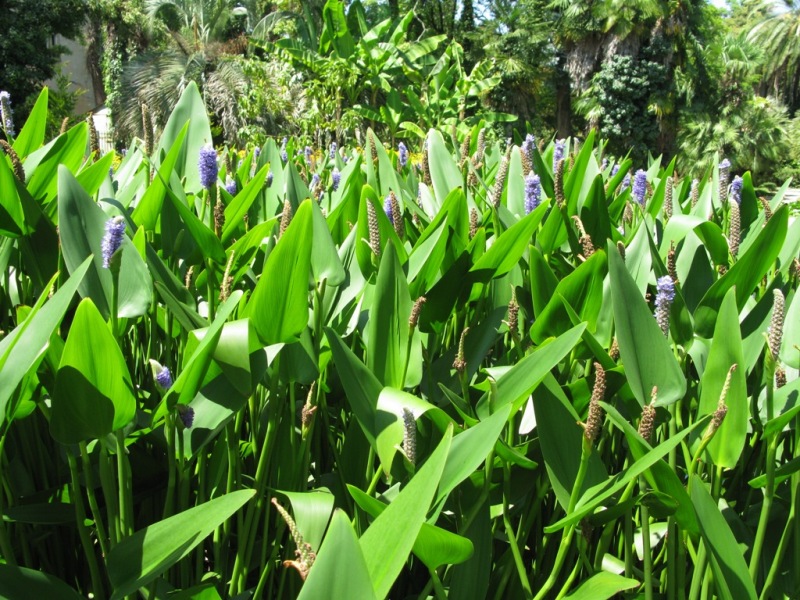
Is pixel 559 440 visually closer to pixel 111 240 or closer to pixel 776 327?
pixel 776 327

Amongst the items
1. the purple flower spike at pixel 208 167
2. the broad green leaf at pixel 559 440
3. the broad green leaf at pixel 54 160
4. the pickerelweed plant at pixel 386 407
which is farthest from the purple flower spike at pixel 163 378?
the broad green leaf at pixel 54 160

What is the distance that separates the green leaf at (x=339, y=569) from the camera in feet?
1.32

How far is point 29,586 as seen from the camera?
2.15ft

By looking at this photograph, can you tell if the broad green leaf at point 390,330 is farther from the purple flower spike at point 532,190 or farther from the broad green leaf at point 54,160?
the broad green leaf at point 54,160

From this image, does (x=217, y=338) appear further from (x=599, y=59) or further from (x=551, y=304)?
(x=599, y=59)

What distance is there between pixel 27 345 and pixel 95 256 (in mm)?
287

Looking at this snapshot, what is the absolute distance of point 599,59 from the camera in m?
25.7

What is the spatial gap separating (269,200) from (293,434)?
780 millimetres

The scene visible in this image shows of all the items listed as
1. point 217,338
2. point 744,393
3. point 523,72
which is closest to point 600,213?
point 744,393

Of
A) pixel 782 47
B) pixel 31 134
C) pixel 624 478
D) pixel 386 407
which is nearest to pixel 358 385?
Result: pixel 386 407

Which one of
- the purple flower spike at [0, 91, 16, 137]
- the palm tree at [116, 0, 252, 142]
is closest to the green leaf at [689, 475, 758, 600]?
the purple flower spike at [0, 91, 16, 137]

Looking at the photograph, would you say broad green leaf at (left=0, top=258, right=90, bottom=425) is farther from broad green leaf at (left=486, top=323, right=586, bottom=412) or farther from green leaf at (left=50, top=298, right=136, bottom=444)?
broad green leaf at (left=486, top=323, right=586, bottom=412)

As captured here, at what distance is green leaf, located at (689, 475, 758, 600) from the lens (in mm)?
629

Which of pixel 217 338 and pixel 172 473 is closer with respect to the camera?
pixel 217 338
